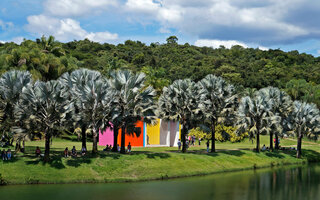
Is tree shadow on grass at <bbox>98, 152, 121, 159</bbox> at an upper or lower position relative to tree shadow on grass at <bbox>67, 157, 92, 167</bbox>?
upper

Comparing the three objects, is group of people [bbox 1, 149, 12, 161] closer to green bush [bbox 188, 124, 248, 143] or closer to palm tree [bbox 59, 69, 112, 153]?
palm tree [bbox 59, 69, 112, 153]

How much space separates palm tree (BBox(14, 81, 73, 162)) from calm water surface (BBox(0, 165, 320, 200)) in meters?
6.87

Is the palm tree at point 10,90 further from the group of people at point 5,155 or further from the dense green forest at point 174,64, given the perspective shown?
the dense green forest at point 174,64

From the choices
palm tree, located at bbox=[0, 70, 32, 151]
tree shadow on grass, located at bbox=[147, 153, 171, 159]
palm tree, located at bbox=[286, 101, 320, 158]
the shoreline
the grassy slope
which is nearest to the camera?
the shoreline

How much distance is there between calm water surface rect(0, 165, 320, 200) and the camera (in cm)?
3004

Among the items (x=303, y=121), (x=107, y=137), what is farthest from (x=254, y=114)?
(x=107, y=137)

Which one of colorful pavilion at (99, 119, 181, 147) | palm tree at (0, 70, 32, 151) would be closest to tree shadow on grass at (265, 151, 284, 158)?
colorful pavilion at (99, 119, 181, 147)

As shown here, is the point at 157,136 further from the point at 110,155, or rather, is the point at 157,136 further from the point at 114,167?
the point at 114,167

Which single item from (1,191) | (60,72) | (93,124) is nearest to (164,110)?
(93,124)

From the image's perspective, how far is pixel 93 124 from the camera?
4025 cm

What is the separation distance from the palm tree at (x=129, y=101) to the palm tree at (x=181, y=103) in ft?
18.5

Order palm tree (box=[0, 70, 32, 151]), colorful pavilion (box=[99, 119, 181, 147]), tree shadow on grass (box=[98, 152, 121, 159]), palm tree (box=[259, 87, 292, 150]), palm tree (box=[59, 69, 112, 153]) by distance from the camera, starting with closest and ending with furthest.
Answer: palm tree (box=[0, 70, 32, 151]), palm tree (box=[59, 69, 112, 153]), tree shadow on grass (box=[98, 152, 121, 159]), colorful pavilion (box=[99, 119, 181, 147]), palm tree (box=[259, 87, 292, 150])

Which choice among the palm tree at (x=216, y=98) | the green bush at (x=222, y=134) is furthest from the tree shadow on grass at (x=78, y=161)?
the green bush at (x=222, y=134)

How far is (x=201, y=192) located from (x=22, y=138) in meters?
18.7
